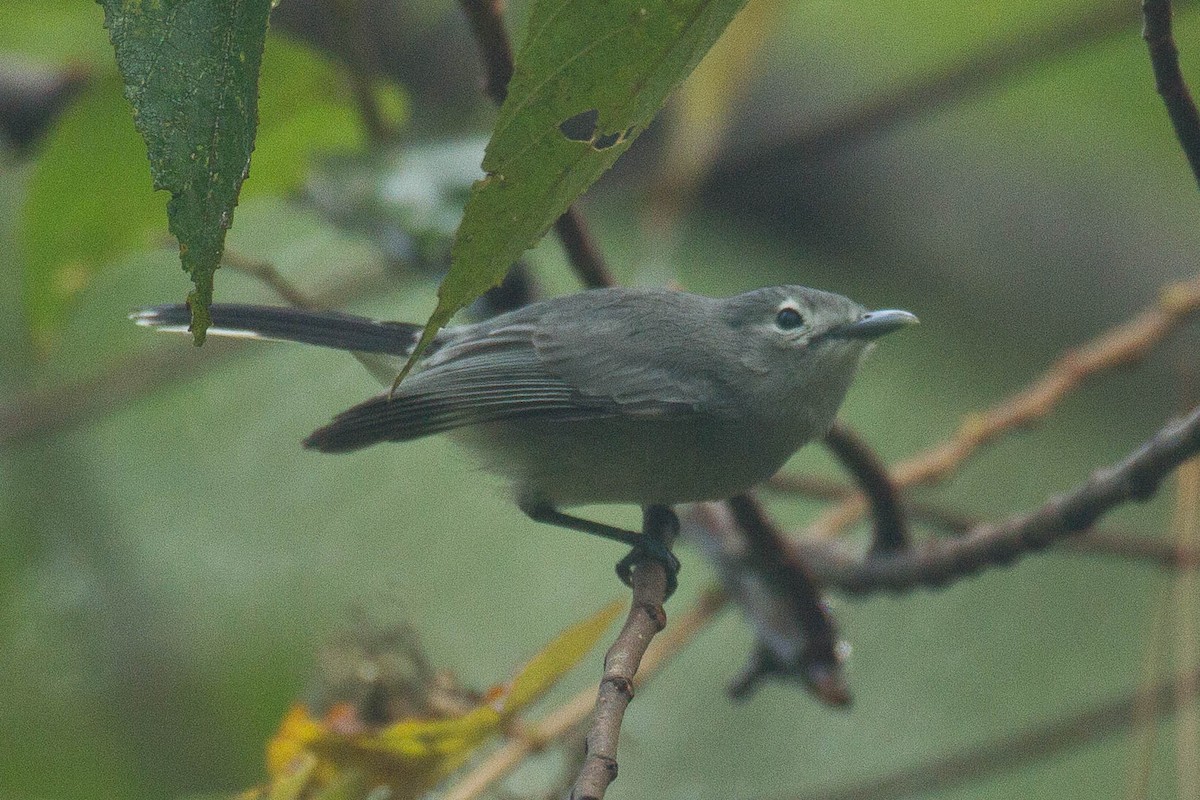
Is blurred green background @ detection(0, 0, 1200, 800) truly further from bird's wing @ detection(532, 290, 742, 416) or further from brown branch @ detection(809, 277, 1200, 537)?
brown branch @ detection(809, 277, 1200, 537)

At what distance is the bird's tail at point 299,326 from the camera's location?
256 centimetres

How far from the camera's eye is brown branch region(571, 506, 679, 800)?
120cm

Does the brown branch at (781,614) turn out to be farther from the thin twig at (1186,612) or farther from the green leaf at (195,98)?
the green leaf at (195,98)

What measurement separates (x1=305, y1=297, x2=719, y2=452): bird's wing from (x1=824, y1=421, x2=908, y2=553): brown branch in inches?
11.7

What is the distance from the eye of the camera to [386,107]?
3.16 meters

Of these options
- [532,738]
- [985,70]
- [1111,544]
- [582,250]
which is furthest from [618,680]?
[985,70]

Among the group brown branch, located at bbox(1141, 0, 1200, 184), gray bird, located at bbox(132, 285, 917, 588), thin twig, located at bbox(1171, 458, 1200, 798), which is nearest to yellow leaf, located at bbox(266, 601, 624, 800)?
gray bird, located at bbox(132, 285, 917, 588)

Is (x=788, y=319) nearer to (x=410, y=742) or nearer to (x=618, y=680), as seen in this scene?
(x=410, y=742)

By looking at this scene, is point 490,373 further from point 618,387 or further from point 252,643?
point 252,643

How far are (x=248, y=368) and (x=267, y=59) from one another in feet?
7.83

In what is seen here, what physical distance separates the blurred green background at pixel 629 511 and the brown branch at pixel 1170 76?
2.06 meters

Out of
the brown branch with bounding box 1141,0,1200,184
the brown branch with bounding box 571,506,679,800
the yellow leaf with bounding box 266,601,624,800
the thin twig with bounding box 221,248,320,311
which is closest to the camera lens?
the brown branch with bounding box 571,506,679,800

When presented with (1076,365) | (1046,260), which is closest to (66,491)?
(1076,365)

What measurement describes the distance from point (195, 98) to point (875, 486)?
186 centimetres
